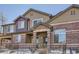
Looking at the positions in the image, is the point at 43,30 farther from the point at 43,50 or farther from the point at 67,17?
the point at 67,17

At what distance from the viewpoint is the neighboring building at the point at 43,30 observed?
2.86 m

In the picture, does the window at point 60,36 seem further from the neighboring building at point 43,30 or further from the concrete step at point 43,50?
the concrete step at point 43,50

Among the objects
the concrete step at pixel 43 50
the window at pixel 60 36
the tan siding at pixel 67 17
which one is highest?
the tan siding at pixel 67 17

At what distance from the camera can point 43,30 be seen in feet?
9.62

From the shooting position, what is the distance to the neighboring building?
286 centimetres

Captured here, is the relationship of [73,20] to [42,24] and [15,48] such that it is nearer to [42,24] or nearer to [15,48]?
[42,24]

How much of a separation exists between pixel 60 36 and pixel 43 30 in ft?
0.88

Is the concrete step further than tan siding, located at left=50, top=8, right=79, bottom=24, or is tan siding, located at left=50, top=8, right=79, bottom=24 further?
the concrete step

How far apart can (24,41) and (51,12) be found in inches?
23.9

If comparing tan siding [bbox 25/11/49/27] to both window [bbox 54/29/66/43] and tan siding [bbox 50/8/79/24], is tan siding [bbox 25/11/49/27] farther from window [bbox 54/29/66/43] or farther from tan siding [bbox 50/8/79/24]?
window [bbox 54/29/66/43]

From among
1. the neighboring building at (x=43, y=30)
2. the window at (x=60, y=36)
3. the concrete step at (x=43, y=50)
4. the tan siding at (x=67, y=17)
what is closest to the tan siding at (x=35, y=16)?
the neighboring building at (x=43, y=30)

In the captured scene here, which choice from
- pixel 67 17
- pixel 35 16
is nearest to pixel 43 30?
pixel 35 16

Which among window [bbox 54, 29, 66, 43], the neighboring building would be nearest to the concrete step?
the neighboring building
